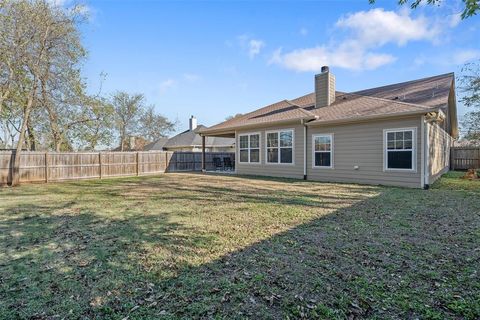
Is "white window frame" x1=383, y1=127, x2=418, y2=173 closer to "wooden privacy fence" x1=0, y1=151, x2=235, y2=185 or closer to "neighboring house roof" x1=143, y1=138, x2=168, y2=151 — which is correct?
"wooden privacy fence" x1=0, y1=151, x2=235, y2=185

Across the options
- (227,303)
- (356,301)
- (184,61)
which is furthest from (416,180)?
(184,61)

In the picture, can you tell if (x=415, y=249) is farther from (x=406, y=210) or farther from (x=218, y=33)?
(x=218, y=33)

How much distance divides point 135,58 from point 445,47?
14.6 m

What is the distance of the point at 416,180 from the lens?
28.7ft

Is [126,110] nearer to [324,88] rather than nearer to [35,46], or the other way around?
[35,46]

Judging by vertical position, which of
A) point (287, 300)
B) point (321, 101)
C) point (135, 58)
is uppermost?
point (135, 58)

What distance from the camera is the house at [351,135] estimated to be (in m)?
8.83

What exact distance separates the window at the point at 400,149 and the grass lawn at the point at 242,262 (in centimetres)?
304

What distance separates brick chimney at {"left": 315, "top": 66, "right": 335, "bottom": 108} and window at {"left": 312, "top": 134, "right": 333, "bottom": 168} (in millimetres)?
2253

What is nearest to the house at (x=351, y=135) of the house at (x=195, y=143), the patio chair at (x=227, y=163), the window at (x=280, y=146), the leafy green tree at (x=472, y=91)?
the window at (x=280, y=146)

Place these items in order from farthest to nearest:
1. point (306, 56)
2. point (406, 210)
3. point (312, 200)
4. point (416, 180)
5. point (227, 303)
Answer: point (306, 56) → point (416, 180) → point (312, 200) → point (406, 210) → point (227, 303)

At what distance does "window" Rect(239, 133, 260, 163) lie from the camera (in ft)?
44.7

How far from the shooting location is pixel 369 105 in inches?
418

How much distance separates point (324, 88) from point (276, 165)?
13.6 feet
